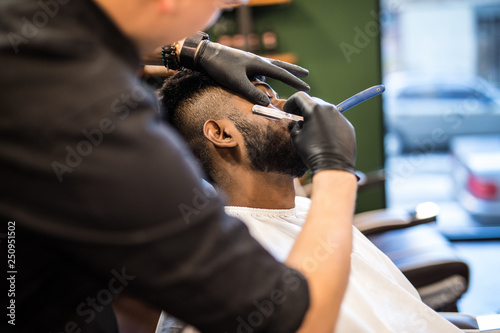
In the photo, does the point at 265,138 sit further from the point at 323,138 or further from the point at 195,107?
the point at 323,138

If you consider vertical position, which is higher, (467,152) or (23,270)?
(23,270)

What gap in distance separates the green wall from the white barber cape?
2.20 meters

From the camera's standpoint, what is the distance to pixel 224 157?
154cm

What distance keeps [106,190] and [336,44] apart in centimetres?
332

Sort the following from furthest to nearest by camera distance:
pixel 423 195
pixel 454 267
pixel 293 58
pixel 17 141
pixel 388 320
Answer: pixel 423 195
pixel 293 58
pixel 454 267
pixel 388 320
pixel 17 141

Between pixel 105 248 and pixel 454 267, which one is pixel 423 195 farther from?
pixel 105 248

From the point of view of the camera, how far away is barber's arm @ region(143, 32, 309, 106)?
1397mm

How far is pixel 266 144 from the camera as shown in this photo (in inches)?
59.2

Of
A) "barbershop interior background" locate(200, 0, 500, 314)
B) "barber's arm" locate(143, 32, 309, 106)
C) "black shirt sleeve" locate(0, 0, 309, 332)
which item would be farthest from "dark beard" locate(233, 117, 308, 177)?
"barbershop interior background" locate(200, 0, 500, 314)

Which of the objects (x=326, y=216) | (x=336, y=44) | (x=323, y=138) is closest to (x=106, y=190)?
(x=326, y=216)

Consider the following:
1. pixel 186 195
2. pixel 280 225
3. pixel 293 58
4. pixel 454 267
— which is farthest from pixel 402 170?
pixel 186 195

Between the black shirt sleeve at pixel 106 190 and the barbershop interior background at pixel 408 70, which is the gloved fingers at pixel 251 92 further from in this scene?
the barbershop interior background at pixel 408 70

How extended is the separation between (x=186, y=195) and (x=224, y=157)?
94 cm

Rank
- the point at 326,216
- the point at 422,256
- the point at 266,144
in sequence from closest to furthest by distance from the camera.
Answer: the point at 326,216
the point at 266,144
the point at 422,256
